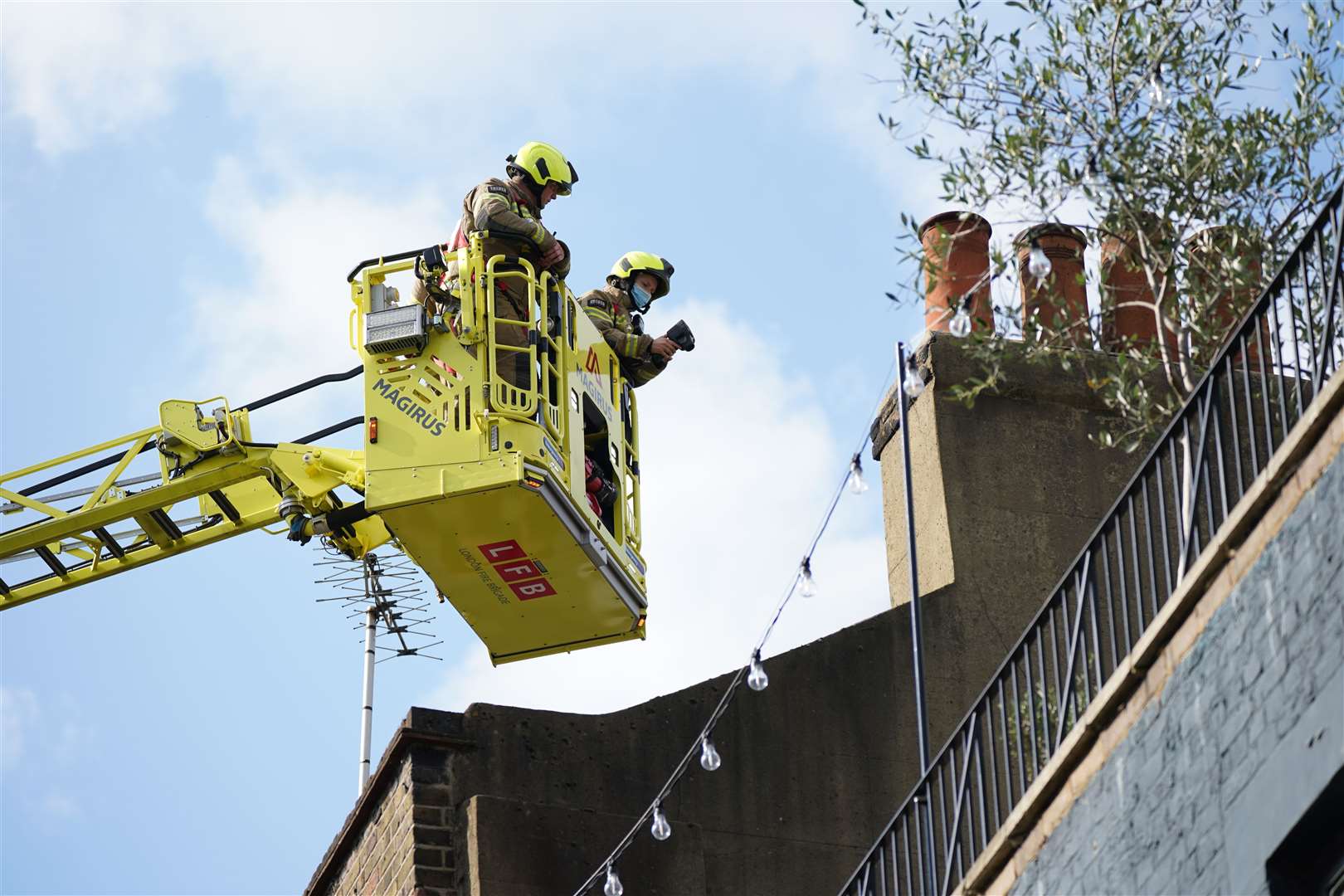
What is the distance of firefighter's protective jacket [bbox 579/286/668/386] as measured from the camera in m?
23.2

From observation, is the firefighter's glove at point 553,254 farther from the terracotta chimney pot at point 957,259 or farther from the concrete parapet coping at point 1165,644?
the concrete parapet coping at point 1165,644

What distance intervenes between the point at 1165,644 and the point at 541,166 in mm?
9667

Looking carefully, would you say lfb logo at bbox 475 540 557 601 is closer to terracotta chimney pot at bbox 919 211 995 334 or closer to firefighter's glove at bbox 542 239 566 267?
firefighter's glove at bbox 542 239 566 267

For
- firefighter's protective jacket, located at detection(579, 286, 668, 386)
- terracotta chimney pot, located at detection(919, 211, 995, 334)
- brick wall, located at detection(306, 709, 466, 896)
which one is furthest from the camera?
firefighter's protective jacket, located at detection(579, 286, 668, 386)

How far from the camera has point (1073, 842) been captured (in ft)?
45.1

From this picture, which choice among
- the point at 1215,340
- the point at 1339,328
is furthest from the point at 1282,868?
the point at 1215,340

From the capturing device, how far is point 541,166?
21.7 meters

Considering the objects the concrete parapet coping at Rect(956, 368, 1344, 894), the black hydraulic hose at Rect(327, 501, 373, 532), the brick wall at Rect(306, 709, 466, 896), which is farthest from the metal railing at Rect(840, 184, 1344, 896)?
the black hydraulic hose at Rect(327, 501, 373, 532)

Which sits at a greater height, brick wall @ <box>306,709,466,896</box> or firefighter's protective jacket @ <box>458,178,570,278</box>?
firefighter's protective jacket @ <box>458,178,570,278</box>

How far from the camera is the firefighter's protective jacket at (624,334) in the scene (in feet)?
76.0

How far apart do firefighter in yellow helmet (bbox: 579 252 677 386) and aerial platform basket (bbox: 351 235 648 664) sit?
1100mm

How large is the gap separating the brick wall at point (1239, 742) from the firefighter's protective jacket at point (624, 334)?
1014 centimetres

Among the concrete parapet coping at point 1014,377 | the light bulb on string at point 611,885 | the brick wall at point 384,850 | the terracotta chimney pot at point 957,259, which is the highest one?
the terracotta chimney pot at point 957,259

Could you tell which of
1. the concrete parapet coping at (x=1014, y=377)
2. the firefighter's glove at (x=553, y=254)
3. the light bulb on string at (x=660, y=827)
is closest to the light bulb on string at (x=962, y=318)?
the light bulb on string at (x=660, y=827)
